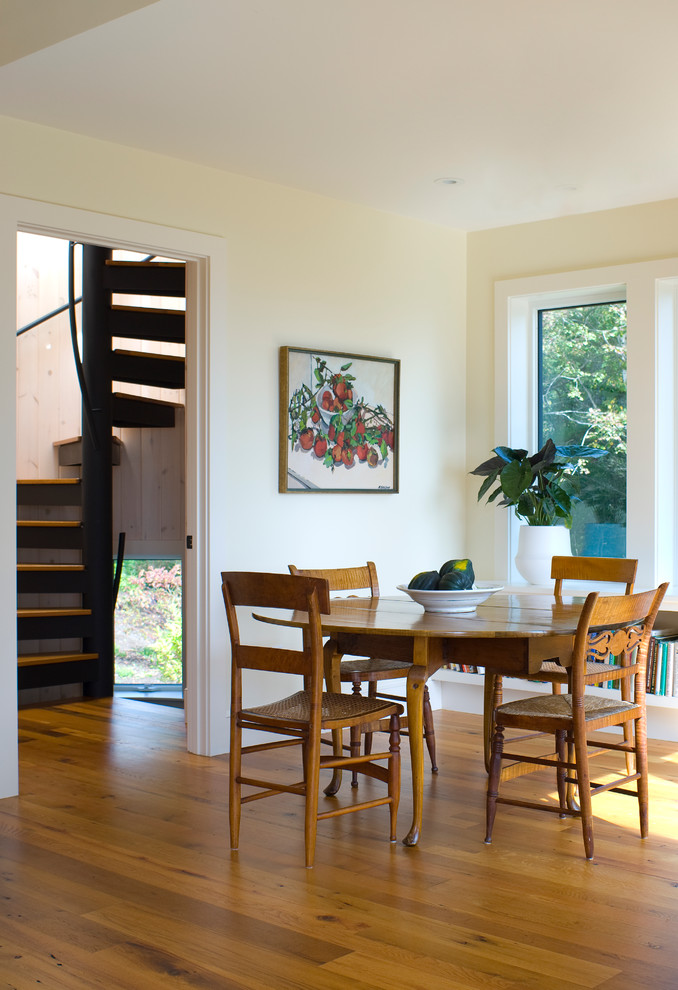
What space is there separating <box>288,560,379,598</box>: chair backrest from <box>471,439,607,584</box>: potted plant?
1.21 m

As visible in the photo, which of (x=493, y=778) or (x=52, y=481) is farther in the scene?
(x=52, y=481)

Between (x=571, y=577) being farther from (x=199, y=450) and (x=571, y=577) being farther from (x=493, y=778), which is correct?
(x=199, y=450)

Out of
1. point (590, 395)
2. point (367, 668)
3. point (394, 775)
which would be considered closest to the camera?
point (394, 775)

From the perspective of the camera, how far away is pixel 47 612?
6137 millimetres

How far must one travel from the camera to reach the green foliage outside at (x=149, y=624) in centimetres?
691

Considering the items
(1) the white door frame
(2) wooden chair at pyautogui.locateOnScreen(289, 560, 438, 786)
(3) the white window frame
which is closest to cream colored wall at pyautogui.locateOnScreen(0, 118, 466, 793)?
(1) the white door frame

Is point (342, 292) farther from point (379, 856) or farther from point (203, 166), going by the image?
point (379, 856)

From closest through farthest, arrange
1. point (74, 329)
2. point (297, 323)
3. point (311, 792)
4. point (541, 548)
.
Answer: point (311, 792) < point (297, 323) < point (541, 548) < point (74, 329)

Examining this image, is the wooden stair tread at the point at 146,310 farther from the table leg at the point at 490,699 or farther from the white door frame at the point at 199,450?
the table leg at the point at 490,699

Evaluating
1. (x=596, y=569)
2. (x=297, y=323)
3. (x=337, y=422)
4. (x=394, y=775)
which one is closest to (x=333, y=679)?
(x=394, y=775)

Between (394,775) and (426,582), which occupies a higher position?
(426,582)

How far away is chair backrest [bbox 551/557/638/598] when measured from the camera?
14.1 feet

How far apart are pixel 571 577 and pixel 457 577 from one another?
1077mm

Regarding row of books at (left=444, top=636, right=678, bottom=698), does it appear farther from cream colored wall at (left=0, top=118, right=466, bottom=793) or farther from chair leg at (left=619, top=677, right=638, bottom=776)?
cream colored wall at (left=0, top=118, right=466, bottom=793)
